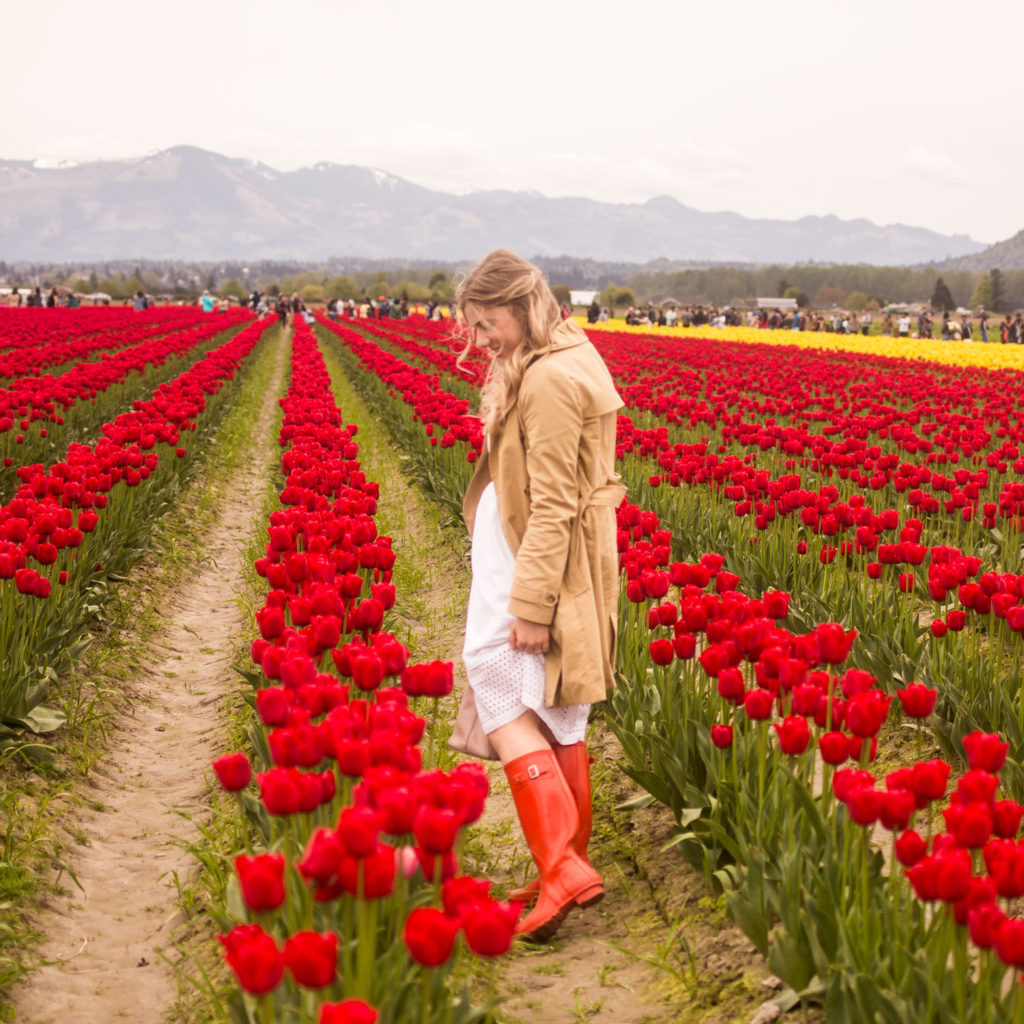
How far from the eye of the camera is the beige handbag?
3.81 metres

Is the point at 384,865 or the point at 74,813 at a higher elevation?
the point at 384,865

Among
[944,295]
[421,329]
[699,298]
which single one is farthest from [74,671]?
[699,298]

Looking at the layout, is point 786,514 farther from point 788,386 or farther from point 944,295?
point 944,295

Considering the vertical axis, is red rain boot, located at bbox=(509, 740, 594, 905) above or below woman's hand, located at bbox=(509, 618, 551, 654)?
below

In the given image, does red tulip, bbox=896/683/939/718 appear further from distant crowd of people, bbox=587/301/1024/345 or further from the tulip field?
distant crowd of people, bbox=587/301/1024/345

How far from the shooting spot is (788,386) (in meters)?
16.4

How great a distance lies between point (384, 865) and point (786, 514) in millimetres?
5285

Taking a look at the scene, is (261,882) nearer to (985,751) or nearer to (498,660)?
(498,660)

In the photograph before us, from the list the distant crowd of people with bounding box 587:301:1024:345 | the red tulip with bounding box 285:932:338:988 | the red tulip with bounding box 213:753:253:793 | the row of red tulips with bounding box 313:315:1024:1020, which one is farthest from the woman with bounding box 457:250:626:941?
the distant crowd of people with bounding box 587:301:1024:345

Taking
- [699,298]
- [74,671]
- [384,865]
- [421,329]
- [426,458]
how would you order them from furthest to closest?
[699,298] < [421,329] < [426,458] < [74,671] < [384,865]

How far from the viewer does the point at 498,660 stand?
3.65 metres

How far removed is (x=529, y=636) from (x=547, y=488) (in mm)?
488

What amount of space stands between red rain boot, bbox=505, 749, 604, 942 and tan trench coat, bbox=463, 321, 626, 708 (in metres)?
0.23

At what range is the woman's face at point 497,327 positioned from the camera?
11.9 ft
